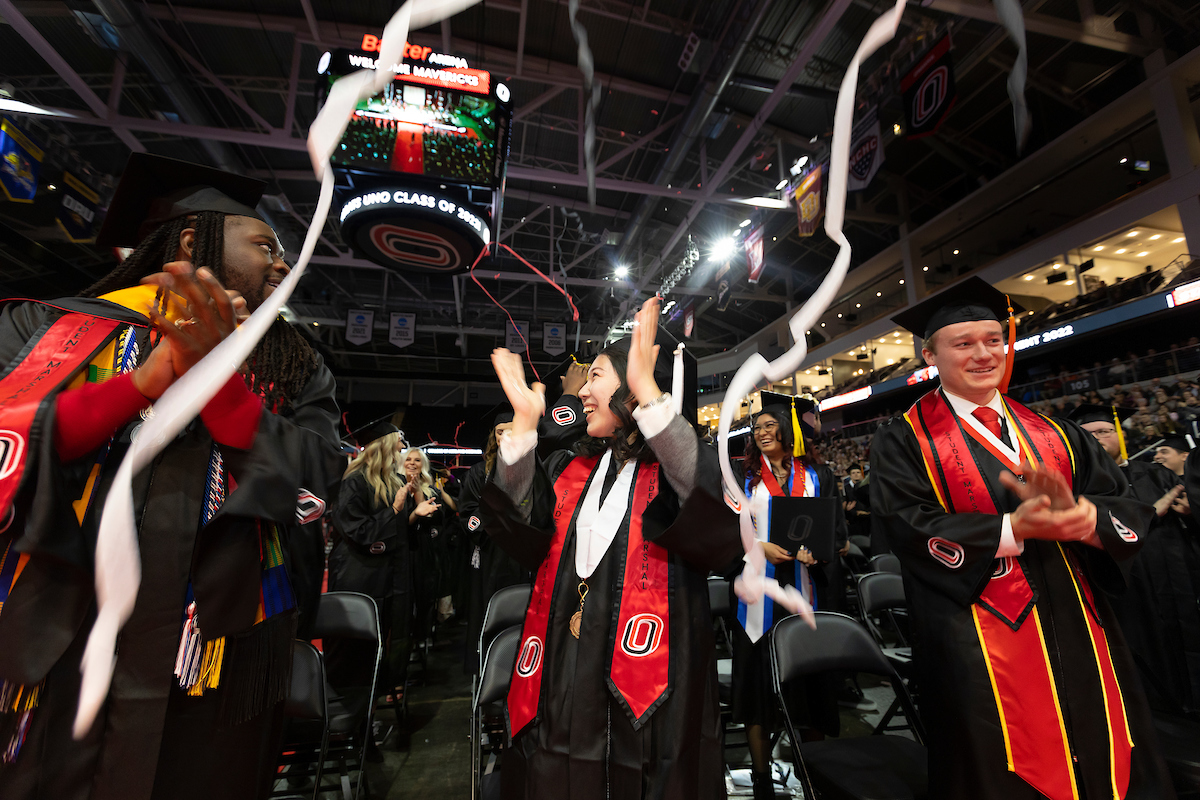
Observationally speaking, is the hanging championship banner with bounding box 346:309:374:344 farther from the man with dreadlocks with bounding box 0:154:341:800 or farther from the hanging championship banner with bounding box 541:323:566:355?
Result: the man with dreadlocks with bounding box 0:154:341:800

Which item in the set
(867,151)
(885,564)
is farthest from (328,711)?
(867,151)

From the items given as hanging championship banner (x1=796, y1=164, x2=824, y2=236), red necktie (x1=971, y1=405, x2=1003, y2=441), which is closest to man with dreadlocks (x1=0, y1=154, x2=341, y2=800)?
red necktie (x1=971, y1=405, x2=1003, y2=441)

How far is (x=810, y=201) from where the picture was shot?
845 centimetres

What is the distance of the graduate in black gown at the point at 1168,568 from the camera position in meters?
3.42

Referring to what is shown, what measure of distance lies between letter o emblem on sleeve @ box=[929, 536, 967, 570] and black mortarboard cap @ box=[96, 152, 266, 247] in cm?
218

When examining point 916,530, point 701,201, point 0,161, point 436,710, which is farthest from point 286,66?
point 916,530

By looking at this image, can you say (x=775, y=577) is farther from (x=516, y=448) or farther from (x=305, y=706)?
(x=305, y=706)

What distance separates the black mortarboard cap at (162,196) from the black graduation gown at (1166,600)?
16.3 ft

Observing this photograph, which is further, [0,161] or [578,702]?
[0,161]

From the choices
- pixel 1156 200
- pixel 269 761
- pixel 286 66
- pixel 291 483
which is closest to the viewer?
pixel 291 483

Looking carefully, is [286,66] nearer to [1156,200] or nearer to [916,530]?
[916,530]

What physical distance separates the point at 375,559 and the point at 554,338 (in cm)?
1096

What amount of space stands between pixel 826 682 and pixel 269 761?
2.84m

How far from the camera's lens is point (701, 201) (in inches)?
376
